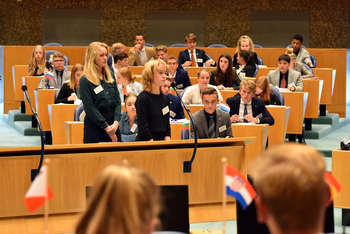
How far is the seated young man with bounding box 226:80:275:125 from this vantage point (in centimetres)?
503

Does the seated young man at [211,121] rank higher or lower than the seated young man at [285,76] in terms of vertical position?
lower

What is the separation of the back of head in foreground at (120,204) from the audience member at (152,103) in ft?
8.74

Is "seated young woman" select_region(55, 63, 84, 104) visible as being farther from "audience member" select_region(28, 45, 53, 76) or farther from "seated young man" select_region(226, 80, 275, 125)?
"seated young man" select_region(226, 80, 275, 125)

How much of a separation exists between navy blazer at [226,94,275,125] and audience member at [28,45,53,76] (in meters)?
3.06

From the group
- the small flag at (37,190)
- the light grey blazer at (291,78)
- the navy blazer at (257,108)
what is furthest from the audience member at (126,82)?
the small flag at (37,190)

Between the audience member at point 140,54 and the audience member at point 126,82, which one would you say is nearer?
the audience member at point 126,82

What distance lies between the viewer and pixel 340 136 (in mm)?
6898

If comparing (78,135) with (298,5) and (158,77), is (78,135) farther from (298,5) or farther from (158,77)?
(298,5)

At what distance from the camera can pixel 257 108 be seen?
16.8 ft

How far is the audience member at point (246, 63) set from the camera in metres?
6.97

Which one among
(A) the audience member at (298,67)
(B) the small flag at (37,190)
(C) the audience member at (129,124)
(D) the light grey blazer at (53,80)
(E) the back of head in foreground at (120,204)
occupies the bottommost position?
(C) the audience member at (129,124)

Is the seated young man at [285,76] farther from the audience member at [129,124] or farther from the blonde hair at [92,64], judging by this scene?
the blonde hair at [92,64]

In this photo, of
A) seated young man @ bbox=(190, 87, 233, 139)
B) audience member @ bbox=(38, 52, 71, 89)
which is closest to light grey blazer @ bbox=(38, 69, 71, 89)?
audience member @ bbox=(38, 52, 71, 89)

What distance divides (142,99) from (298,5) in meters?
9.69
